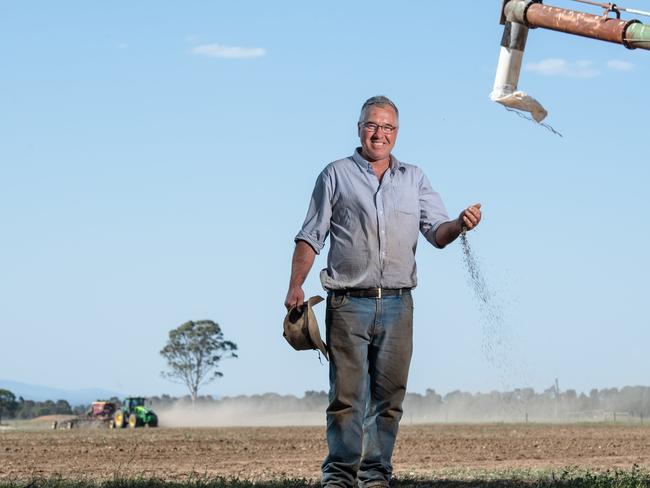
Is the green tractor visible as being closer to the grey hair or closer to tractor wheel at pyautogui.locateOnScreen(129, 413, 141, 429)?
tractor wheel at pyautogui.locateOnScreen(129, 413, 141, 429)

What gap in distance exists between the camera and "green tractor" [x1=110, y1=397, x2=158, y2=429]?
5784cm

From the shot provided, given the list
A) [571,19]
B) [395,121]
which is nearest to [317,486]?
[395,121]

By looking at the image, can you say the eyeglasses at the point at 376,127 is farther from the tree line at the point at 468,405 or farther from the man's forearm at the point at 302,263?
the tree line at the point at 468,405

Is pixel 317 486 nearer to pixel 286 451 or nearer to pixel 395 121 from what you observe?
pixel 395 121

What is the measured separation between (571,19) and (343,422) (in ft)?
13.8

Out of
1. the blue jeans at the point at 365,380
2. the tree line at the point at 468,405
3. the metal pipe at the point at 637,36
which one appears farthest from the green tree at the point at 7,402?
the blue jeans at the point at 365,380

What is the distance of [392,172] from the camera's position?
7391mm

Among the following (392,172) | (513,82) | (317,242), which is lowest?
(317,242)

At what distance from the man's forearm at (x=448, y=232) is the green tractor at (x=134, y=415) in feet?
Answer: 170

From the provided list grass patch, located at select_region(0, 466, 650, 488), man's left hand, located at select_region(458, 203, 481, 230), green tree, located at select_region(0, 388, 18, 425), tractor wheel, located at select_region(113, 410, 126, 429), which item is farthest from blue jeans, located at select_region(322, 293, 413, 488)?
green tree, located at select_region(0, 388, 18, 425)

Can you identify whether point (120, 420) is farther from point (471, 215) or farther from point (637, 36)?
point (471, 215)

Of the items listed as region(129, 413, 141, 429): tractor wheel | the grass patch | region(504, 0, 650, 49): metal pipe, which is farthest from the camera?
region(129, 413, 141, 429): tractor wheel

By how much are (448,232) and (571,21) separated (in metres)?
3.24

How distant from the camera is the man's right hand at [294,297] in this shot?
23.3 ft
